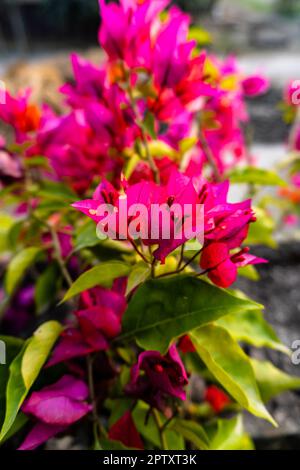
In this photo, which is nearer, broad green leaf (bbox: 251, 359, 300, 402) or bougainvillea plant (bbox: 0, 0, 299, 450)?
bougainvillea plant (bbox: 0, 0, 299, 450)

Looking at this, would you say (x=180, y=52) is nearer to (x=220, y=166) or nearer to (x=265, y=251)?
(x=220, y=166)

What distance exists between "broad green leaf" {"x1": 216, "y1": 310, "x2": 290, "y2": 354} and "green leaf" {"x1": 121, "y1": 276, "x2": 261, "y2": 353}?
105mm

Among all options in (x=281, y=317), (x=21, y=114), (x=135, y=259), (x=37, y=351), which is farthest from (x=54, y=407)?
(x=281, y=317)

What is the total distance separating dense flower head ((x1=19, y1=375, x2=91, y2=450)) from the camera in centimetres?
42

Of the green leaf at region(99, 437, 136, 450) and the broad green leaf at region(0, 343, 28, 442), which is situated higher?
the broad green leaf at region(0, 343, 28, 442)

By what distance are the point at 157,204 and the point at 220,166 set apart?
1.70 feet

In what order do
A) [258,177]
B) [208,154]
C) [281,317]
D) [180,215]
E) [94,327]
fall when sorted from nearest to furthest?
1. [180,215]
2. [94,327]
3. [258,177]
4. [208,154]
5. [281,317]

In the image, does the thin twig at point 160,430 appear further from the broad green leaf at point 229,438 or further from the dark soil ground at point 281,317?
the dark soil ground at point 281,317

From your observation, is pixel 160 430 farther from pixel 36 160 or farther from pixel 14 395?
pixel 36 160

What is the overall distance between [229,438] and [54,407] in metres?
0.23

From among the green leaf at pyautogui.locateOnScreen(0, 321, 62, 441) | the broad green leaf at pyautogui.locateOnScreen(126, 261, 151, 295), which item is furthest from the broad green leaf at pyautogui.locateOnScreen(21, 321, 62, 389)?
the broad green leaf at pyautogui.locateOnScreen(126, 261, 151, 295)

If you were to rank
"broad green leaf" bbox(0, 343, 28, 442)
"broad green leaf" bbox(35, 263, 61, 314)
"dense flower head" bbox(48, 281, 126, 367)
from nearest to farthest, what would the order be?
1. "broad green leaf" bbox(0, 343, 28, 442)
2. "dense flower head" bbox(48, 281, 126, 367)
3. "broad green leaf" bbox(35, 263, 61, 314)

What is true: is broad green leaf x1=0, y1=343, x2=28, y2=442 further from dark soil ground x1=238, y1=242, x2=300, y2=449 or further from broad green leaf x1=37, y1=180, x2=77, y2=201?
dark soil ground x1=238, y1=242, x2=300, y2=449

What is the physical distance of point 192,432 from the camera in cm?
48
